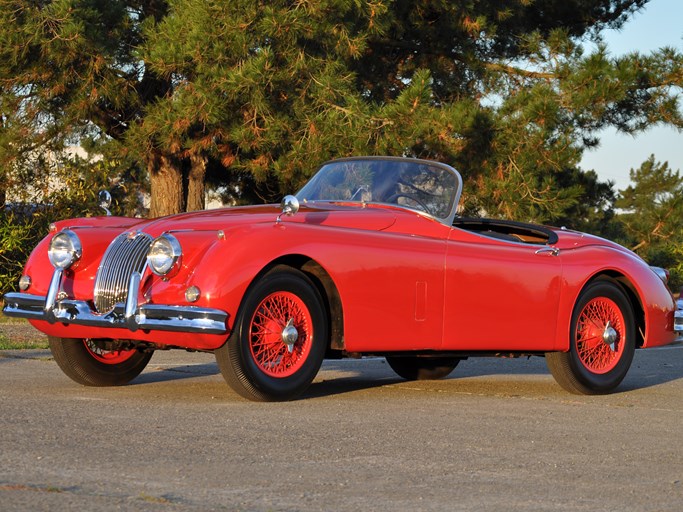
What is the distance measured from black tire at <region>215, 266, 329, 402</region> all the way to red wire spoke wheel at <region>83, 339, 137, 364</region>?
55.4 inches

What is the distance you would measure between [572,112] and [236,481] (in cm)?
1549

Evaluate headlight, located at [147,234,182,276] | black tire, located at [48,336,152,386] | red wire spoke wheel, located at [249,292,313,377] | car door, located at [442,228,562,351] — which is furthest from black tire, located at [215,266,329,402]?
black tire, located at [48,336,152,386]

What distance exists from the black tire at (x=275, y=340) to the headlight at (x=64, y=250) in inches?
49.6

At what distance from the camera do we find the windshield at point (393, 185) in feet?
28.6

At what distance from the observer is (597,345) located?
9.06 meters

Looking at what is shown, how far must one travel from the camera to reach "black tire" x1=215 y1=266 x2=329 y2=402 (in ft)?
23.7

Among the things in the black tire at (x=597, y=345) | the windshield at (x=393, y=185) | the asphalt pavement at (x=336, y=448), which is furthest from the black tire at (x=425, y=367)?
the windshield at (x=393, y=185)

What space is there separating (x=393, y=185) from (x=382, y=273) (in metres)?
1.17

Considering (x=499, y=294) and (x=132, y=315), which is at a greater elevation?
(x=499, y=294)

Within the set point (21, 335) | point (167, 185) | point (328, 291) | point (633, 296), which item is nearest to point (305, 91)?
point (167, 185)

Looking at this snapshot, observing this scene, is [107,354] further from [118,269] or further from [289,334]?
[289,334]

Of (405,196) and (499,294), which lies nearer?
(499,294)

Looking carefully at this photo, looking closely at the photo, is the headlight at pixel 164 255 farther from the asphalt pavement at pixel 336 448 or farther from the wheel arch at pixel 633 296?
the wheel arch at pixel 633 296

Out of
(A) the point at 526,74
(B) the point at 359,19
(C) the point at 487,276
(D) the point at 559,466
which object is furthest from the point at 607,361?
(A) the point at 526,74
